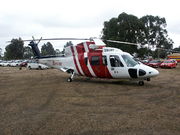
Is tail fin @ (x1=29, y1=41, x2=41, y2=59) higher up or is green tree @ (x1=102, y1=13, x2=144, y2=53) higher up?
green tree @ (x1=102, y1=13, x2=144, y2=53)

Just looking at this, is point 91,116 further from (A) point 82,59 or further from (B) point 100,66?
(A) point 82,59

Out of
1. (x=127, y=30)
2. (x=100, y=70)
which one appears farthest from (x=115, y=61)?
(x=127, y=30)

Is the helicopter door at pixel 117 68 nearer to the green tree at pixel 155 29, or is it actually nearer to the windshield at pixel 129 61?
the windshield at pixel 129 61

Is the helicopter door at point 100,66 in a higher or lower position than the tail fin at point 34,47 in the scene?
lower

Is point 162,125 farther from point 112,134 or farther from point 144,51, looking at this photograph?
point 144,51

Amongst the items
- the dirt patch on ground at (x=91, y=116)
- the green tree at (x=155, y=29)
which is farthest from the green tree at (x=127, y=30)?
the dirt patch on ground at (x=91, y=116)

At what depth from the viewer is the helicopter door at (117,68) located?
36.7 ft

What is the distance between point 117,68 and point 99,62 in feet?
4.75

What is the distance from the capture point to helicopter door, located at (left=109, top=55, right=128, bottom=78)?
11188 millimetres

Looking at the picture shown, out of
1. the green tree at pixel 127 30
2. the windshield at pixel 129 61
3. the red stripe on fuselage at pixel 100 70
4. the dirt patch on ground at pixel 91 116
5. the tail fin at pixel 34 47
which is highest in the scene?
the green tree at pixel 127 30

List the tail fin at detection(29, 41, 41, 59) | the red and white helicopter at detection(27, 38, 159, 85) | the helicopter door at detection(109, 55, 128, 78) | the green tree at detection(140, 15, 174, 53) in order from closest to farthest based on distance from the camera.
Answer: the red and white helicopter at detection(27, 38, 159, 85)
the helicopter door at detection(109, 55, 128, 78)
the tail fin at detection(29, 41, 41, 59)
the green tree at detection(140, 15, 174, 53)

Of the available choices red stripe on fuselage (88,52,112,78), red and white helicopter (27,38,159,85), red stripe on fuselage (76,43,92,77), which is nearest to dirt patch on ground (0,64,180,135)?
red and white helicopter (27,38,159,85)

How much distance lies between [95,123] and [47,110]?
83.5 inches

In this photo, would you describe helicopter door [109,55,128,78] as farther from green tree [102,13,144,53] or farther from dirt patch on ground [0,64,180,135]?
green tree [102,13,144,53]
